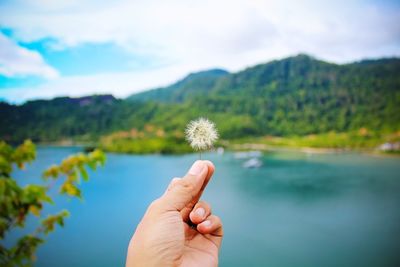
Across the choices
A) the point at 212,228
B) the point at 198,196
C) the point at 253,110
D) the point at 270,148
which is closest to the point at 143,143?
the point at 270,148

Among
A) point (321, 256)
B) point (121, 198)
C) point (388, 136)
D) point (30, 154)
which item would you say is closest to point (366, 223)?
point (321, 256)

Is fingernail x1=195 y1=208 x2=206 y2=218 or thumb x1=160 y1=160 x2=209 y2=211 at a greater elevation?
thumb x1=160 y1=160 x2=209 y2=211

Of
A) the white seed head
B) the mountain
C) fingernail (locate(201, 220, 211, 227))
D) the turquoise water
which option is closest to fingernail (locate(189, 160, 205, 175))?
the white seed head

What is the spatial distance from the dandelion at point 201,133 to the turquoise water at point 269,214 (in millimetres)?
11916

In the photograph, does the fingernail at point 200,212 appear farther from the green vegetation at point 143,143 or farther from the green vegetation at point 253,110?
the green vegetation at point 143,143

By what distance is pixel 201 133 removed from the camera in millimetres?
1967

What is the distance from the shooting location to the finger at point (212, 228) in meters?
1.74

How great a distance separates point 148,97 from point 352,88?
4972 centimetres

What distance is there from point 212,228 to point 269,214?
1749 centimetres

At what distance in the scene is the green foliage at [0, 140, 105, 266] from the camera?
132 centimetres

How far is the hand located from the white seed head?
0.27 metres

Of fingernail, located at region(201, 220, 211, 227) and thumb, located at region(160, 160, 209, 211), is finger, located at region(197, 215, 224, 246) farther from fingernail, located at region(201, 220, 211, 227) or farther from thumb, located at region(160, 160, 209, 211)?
thumb, located at region(160, 160, 209, 211)

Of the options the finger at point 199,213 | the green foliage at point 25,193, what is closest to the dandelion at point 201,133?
the finger at point 199,213

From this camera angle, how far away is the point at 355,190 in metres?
22.7
